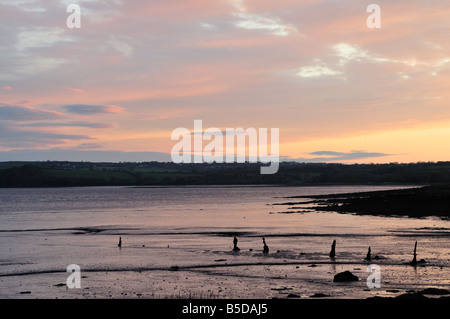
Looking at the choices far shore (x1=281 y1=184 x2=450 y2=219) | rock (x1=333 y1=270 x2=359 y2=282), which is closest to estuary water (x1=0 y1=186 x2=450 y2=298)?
rock (x1=333 y1=270 x2=359 y2=282)

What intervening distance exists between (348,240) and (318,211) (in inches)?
1948

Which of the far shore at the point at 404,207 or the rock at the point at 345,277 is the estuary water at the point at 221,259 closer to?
the rock at the point at 345,277

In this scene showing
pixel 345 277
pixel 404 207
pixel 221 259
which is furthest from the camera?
pixel 404 207

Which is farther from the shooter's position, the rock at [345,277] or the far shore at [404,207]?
the far shore at [404,207]

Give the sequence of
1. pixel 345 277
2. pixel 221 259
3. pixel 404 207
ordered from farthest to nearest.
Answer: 1. pixel 404 207
2. pixel 221 259
3. pixel 345 277

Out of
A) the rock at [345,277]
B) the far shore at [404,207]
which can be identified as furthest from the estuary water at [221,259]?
the far shore at [404,207]

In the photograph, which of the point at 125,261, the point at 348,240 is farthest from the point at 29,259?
the point at 348,240

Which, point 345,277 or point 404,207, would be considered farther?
point 404,207

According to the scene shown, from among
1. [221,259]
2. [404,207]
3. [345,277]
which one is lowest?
[221,259]

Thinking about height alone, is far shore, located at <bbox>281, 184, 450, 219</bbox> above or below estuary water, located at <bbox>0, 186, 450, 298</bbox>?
above

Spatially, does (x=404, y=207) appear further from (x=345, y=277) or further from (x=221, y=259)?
(x=345, y=277)

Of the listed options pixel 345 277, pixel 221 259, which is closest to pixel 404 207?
pixel 221 259

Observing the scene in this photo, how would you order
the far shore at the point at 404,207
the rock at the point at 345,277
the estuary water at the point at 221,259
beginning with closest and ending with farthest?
the estuary water at the point at 221,259, the rock at the point at 345,277, the far shore at the point at 404,207

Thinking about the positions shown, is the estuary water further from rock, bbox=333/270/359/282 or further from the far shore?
the far shore
